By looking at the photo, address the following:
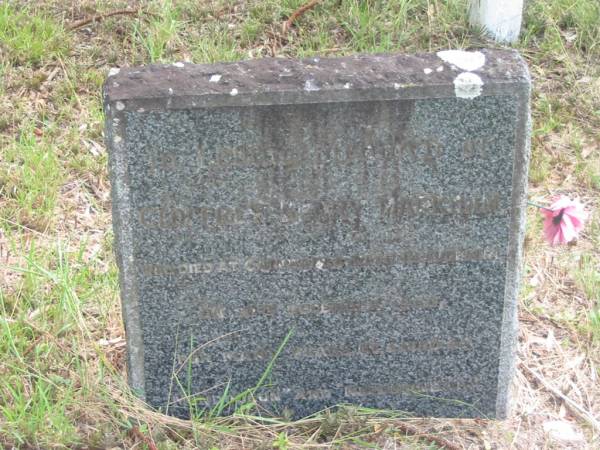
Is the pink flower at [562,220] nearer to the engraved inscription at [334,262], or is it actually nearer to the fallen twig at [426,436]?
the engraved inscription at [334,262]

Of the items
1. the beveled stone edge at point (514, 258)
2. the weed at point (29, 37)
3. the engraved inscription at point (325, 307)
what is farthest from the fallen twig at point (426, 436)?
the weed at point (29, 37)

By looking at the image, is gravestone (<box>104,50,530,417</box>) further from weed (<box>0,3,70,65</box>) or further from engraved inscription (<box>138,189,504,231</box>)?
weed (<box>0,3,70,65</box>)

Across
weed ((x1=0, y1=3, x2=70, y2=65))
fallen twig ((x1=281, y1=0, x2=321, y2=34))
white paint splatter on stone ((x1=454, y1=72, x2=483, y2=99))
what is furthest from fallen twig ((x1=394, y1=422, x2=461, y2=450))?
weed ((x1=0, y1=3, x2=70, y2=65))

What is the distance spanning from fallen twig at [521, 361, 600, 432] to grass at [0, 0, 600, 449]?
3 centimetres

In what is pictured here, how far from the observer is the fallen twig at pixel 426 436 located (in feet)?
8.79

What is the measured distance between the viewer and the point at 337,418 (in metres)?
2.68

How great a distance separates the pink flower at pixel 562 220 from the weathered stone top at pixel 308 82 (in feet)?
1.66

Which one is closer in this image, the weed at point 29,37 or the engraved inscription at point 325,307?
the engraved inscription at point 325,307

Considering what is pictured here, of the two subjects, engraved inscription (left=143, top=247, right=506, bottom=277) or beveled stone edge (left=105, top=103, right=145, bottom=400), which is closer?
beveled stone edge (left=105, top=103, right=145, bottom=400)

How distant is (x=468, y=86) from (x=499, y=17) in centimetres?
247

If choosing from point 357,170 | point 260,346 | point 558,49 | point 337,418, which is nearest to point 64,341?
point 260,346

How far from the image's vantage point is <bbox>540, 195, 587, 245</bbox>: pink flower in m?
2.69

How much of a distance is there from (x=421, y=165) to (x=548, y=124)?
214 centimetres

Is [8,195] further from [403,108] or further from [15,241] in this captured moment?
[403,108]
